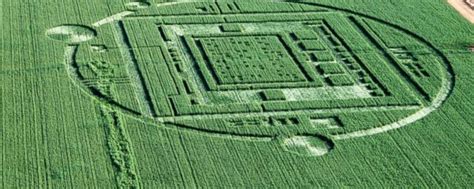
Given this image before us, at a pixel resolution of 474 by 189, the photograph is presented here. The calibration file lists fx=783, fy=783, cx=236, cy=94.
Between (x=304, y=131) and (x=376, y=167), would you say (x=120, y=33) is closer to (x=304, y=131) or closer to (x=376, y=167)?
(x=304, y=131)

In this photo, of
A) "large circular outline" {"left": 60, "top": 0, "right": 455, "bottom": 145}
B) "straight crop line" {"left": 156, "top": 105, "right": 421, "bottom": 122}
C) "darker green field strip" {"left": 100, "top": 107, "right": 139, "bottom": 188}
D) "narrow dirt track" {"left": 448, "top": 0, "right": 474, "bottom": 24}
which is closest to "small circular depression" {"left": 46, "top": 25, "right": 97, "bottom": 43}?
"large circular outline" {"left": 60, "top": 0, "right": 455, "bottom": 145}

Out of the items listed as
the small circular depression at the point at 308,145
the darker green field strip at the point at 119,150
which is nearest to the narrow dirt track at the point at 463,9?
the small circular depression at the point at 308,145

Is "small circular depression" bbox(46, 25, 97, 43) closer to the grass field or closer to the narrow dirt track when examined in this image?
the grass field

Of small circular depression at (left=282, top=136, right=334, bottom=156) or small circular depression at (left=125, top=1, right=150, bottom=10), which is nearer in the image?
small circular depression at (left=282, top=136, right=334, bottom=156)

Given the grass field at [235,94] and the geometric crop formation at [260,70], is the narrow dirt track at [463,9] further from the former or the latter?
the geometric crop formation at [260,70]

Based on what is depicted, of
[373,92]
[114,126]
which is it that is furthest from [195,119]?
[373,92]
